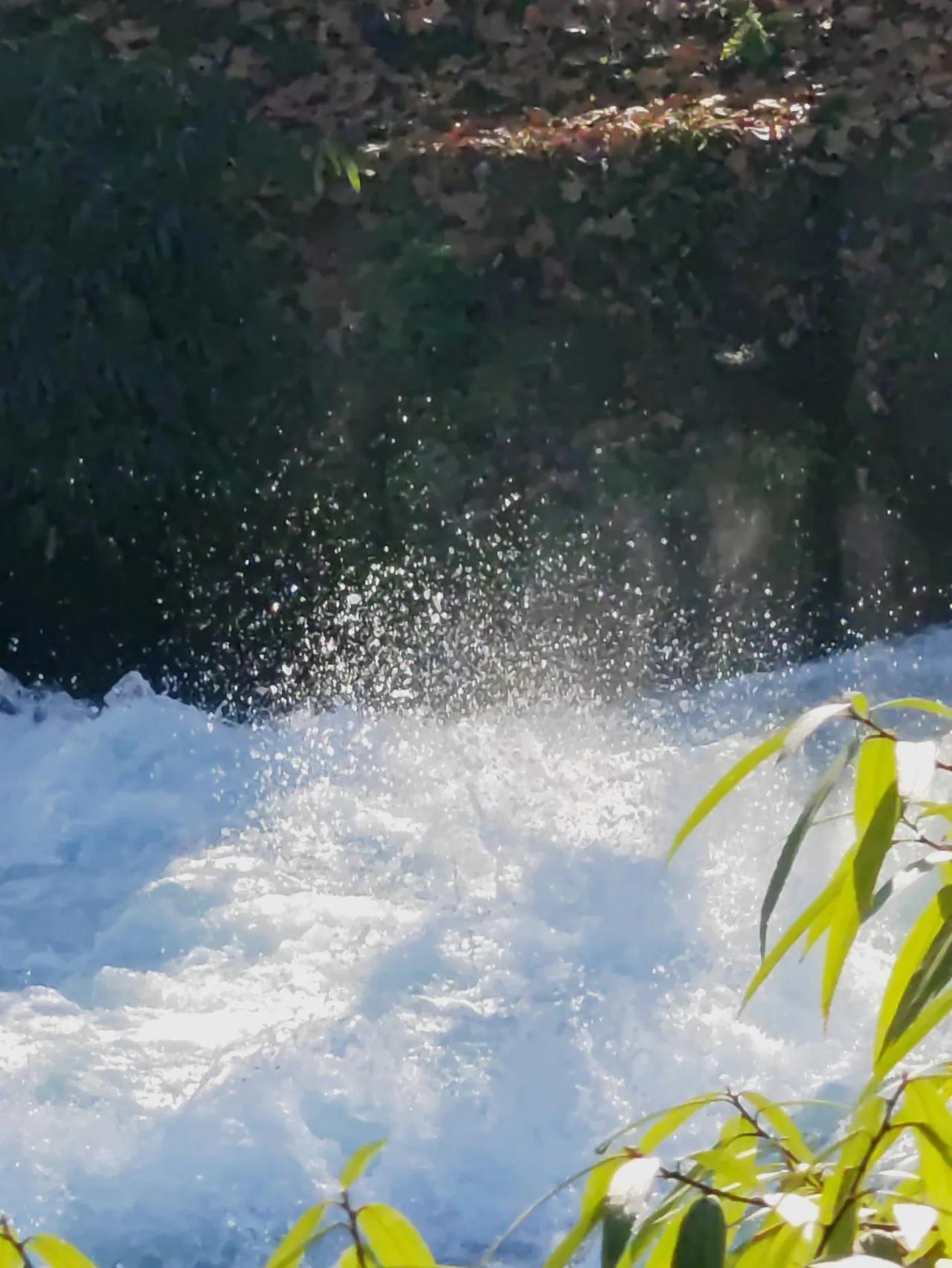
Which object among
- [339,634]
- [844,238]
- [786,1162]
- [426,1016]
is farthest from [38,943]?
[844,238]

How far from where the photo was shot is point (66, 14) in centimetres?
704

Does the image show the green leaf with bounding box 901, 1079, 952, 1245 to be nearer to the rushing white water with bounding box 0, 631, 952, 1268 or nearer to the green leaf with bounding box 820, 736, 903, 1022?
the green leaf with bounding box 820, 736, 903, 1022

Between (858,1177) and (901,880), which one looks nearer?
(858,1177)

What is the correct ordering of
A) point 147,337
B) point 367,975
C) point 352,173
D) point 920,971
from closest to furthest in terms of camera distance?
point 920,971 < point 367,975 < point 147,337 < point 352,173

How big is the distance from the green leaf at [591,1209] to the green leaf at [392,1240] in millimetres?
146

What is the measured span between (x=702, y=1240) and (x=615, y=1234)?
0.10 metres

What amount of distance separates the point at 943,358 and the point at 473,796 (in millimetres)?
3135

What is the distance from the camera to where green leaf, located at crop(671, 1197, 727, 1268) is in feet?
3.15

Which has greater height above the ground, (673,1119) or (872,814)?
(872,814)

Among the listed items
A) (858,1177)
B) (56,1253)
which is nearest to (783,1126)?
(858,1177)

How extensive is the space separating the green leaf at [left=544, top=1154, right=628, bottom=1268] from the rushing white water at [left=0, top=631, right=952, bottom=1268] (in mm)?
1925

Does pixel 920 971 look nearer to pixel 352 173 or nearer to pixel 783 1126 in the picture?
pixel 783 1126

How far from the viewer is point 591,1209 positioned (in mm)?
1116

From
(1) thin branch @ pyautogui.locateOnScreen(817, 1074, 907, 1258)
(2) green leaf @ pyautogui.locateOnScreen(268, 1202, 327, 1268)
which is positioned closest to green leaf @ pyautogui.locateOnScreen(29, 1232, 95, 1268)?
(2) green leaf @ pyautogui.locateOnScreen(268, 1202, 327, 1268)
